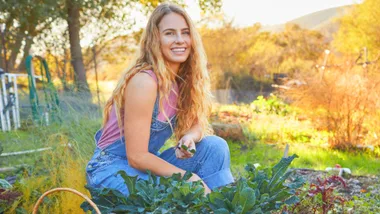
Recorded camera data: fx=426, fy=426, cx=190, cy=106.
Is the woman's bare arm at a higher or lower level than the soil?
higher

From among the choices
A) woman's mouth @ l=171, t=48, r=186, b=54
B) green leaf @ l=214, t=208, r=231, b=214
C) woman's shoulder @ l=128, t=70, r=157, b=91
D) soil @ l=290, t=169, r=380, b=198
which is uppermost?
woman's mouth @ l=171, t=48, r=186, b=54

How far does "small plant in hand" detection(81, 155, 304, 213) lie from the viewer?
1.22 meters

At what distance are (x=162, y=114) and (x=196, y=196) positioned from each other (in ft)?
2.54

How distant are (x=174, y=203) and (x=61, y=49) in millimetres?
12286

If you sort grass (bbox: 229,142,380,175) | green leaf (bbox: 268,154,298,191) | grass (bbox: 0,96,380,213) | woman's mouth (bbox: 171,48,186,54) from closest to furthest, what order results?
green leaf (bbox: 268,154,298,191) → woman's mouth (bbox: 171,48,186,54) → grass (bbox: 0,96,380,213) → grass (bbox: 229,142,380,175)

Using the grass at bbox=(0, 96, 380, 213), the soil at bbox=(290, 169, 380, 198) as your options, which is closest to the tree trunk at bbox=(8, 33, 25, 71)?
the grass at bbox=(0, 96, 380, 213)

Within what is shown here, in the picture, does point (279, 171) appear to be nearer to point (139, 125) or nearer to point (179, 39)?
point (139, 125)

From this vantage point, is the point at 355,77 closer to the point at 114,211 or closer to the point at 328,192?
the point at 328,192

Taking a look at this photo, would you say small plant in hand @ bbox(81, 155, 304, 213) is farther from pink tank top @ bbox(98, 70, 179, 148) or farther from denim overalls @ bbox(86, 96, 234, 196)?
pink tank top @ bbox(98, 70, 179, 148)

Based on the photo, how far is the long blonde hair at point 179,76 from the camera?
6.29 feet

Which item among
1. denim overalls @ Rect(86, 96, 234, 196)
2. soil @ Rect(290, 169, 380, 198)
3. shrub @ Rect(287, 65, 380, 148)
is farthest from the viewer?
shrub @ Rect(287, 65, 380, 148)

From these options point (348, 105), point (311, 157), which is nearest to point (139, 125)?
point (311, 157)

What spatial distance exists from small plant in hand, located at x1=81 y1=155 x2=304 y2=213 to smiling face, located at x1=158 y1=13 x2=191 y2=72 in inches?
30.0

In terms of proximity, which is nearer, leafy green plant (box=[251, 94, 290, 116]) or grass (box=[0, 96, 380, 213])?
grass (box=[0, 96, 380, 213])
